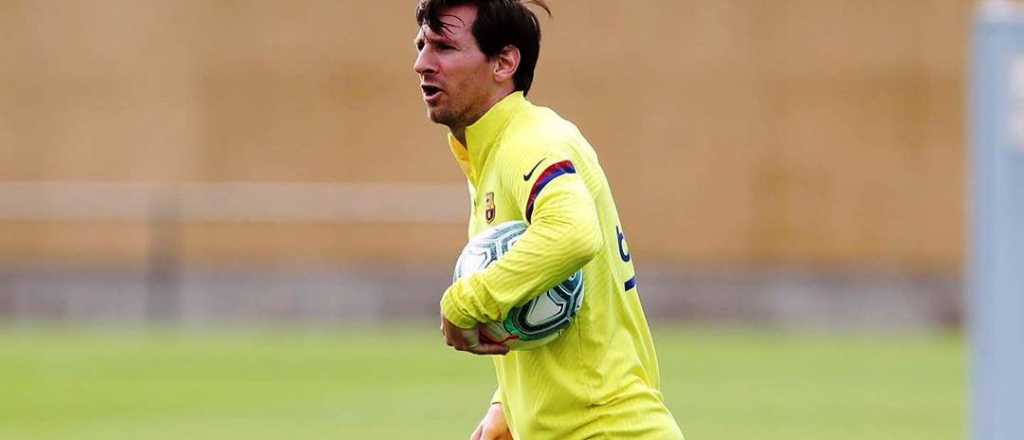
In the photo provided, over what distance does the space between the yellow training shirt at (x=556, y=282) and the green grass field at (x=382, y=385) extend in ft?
24.4

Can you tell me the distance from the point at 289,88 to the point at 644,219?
4.34 m

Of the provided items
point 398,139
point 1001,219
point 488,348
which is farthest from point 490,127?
point 398,139

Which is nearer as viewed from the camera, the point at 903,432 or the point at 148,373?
the point at 903,432

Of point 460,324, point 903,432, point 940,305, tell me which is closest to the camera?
point 460,324

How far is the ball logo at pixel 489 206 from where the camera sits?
621cm

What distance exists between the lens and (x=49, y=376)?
1792cm

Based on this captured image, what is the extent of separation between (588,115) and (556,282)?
19316 mm

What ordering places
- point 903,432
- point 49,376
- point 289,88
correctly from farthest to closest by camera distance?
1. point 289,88
2. point 49,376
3. point 903,432

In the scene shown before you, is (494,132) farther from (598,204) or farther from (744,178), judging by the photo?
(744,178)

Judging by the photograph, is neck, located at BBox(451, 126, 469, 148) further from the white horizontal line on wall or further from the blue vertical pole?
the white horizontal line on wall

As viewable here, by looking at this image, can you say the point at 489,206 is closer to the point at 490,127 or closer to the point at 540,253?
the point at 490,127

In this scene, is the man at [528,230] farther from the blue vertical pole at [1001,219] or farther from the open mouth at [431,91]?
the blue vertical pole at [1001,219]

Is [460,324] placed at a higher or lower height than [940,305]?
higher

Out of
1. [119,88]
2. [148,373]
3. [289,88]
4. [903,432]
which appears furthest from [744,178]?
[903,432]
